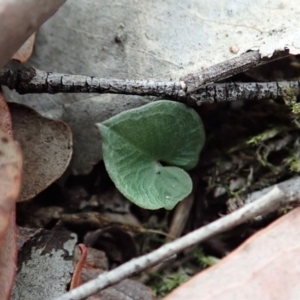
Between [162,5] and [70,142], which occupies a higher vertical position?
[162,5]

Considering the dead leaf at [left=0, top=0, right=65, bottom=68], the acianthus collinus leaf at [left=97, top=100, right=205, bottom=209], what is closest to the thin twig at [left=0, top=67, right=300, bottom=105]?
the acianthus collinus leaf at [left=97, top=100, right=205, bottom=209]

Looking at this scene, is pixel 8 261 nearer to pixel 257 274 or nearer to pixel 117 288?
pixel 117 288

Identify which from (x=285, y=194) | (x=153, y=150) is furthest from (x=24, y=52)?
(x=285, y=194)

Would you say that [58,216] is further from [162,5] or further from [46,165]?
[162,5]

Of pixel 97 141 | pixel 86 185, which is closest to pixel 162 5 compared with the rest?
pixel 97 141

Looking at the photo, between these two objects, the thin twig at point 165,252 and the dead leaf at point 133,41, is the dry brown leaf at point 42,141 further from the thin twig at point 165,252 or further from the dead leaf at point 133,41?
the thin twig at point 165,252

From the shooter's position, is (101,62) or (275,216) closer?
(275,216)

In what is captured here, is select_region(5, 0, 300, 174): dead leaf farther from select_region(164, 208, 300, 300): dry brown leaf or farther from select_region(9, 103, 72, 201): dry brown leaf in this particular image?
select_region(164, 208, 300, 300): dry brown leaf
